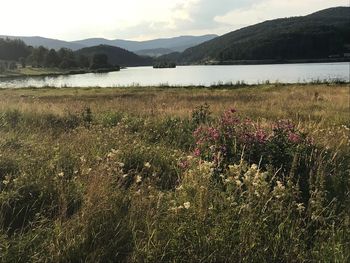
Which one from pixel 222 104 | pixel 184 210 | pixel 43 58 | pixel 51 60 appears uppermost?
pixel 184 210

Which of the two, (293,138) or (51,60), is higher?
(293,138)

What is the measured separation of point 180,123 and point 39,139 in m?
3.48

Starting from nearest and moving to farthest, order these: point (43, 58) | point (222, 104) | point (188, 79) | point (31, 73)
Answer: point (222, 104), point (188, 79), point (31, 73), point (43, 58)

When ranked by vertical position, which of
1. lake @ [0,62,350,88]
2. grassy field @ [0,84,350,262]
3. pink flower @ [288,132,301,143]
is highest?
pink flower @ [288,132,301,143]

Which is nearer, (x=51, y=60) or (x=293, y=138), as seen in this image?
(x=293, y=138)

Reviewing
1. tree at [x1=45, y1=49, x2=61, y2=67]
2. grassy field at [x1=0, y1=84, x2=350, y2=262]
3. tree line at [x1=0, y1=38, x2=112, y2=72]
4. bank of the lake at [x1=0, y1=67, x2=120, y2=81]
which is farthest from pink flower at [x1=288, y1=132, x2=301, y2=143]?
tree at [x1=45, y1=49, x2=61, y2=67]

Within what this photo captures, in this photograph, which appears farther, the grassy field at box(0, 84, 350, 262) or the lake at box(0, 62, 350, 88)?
the lake at box(0, 62, 350, 88)

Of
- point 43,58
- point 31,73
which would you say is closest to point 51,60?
point 43,58

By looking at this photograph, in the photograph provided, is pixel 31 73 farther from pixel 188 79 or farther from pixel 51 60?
pixel 188 79

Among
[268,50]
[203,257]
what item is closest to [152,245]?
[203,257]

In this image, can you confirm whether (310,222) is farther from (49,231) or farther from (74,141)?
A: (74,141)

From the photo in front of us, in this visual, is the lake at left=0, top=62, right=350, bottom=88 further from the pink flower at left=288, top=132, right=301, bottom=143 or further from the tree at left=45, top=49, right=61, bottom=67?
the tree at left=45, top=49, right=61, bottom=67

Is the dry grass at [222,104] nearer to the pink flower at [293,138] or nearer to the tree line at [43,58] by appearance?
the pink flower at [293,138]

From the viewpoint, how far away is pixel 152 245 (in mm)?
3844
